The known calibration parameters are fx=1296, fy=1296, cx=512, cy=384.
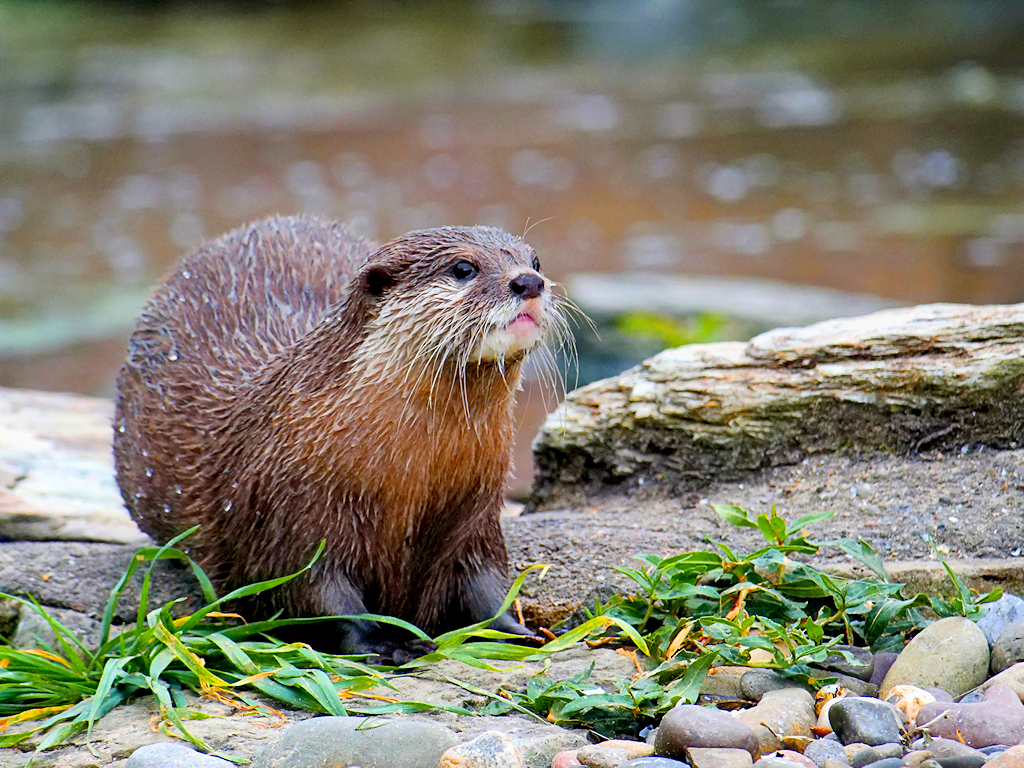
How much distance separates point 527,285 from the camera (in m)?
2.73

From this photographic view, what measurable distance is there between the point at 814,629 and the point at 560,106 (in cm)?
1173

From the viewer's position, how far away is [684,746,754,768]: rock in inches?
87.0

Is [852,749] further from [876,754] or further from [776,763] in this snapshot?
[776,763]

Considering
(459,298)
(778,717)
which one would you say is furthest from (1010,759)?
(459,298)

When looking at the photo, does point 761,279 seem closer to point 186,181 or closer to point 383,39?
point 186,181

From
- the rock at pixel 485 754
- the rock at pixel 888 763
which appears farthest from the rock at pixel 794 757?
the rock at pixel 485 754

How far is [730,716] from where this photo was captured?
92.9 inches

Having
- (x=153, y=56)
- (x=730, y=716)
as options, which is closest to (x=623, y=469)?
(x=730, y=716)

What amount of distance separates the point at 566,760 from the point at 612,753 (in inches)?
3.3

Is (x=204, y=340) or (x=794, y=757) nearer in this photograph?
(x=794, y=757)

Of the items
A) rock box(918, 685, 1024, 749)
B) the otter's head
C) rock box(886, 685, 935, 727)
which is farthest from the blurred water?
rock box(918, 685, 1024, 749)

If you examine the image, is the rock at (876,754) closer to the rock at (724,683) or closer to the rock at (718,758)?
the rock at (718,758)

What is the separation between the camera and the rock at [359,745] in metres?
2.30

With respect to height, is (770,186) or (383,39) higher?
(383,39)
